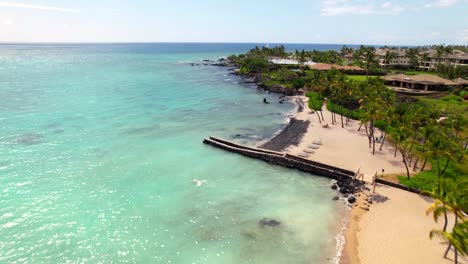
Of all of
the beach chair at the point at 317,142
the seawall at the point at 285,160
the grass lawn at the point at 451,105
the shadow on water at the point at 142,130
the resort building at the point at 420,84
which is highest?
the resort building at the point at 420,84

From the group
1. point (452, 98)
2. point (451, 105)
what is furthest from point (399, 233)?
point (452, 98)

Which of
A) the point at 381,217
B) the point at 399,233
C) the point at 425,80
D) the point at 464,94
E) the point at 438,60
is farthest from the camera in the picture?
the point at 438,60

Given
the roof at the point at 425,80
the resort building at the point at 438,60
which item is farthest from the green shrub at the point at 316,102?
the resort building at the point at 438,60

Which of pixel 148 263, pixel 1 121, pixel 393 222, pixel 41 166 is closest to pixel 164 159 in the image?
pixel 41 166

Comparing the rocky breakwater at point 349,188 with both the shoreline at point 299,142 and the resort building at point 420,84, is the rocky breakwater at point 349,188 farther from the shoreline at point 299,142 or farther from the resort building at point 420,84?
the resort building at point 420,84

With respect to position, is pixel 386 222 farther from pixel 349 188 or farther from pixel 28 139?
pixel 28 139

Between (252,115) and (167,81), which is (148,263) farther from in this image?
(167,81)
